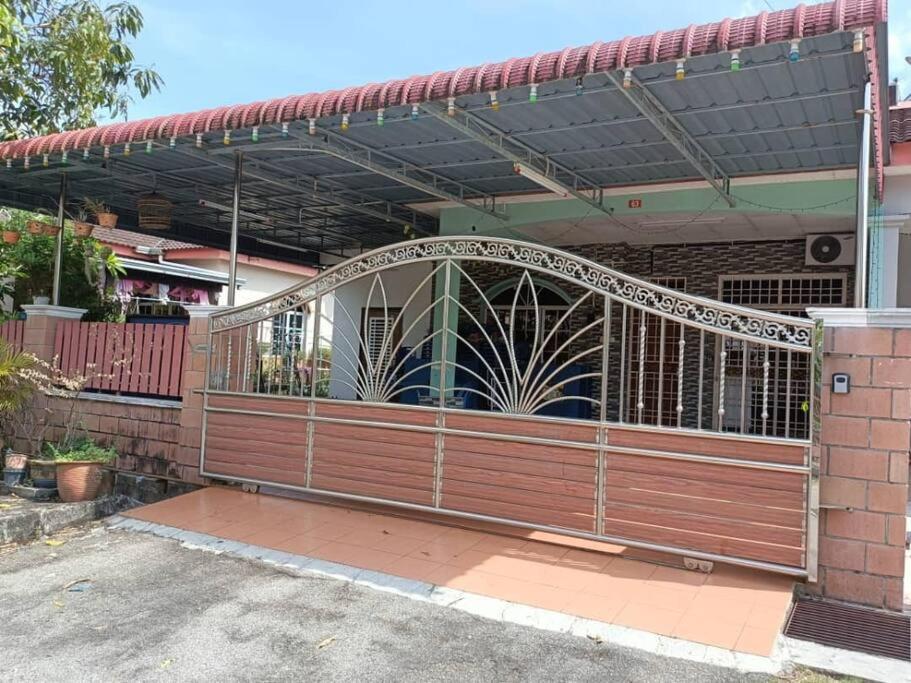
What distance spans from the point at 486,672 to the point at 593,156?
16.5ft

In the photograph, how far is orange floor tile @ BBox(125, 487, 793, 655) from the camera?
3863 millimetres

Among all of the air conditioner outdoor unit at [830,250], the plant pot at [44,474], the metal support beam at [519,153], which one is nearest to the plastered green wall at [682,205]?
the metal support beam at [519,153]

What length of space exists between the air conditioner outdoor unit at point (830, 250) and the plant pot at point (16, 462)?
908 centimetres

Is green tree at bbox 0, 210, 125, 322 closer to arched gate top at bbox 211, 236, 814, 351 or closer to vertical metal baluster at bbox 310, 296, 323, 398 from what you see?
arched gate top at bbox 211, 236, 814, 351

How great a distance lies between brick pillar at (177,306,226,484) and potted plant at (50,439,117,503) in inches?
27.8

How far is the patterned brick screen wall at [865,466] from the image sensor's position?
4.03 m

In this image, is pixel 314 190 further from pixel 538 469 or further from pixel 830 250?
pixel 830 250

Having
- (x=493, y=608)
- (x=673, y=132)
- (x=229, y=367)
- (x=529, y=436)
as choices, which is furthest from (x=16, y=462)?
(x=673, y=132)

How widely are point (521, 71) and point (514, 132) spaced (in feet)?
5.15

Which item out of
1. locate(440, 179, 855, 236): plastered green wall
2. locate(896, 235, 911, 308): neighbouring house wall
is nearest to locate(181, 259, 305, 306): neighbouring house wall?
locate(440, 179, 855, 236): plastered green wall

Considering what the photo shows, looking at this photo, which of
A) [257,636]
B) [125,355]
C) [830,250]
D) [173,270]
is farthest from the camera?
[173,270]

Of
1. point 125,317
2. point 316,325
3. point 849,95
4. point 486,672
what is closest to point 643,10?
point 849,95

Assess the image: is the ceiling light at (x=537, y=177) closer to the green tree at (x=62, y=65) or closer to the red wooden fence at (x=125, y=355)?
the red wooden fence at (x=125, y=355)

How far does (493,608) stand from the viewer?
4023 millimetres
